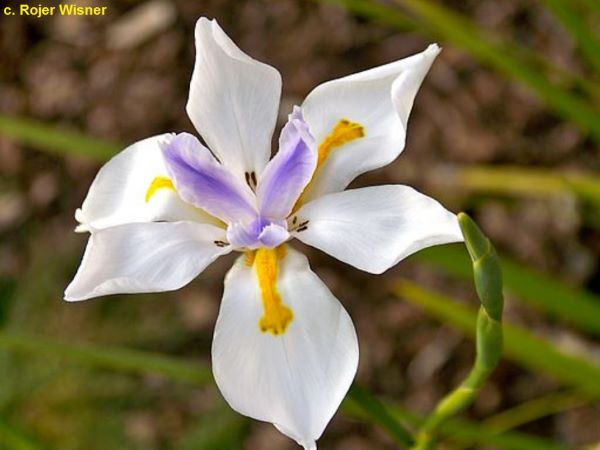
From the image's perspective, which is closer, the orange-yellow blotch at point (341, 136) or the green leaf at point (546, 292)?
the orange-yellow blotch at point (341, 136)

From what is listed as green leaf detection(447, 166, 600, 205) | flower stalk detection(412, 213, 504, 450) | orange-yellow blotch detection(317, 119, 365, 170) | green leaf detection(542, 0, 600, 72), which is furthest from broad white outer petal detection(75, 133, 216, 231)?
green leaf detection(447, 166, 600, 205)

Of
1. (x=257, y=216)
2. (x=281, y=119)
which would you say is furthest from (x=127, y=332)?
(x=257, y=216)

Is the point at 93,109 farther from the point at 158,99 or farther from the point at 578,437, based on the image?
the point at 578,437

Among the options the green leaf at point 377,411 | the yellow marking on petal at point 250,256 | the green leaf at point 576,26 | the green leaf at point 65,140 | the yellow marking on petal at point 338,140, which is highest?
the yellow marking on petal at point 338,140

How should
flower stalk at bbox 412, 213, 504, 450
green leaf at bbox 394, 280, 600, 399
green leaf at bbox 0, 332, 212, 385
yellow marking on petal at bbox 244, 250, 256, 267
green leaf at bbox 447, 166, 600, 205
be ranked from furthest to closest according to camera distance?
1. green leaf at bbox 447, 166, 600, 205
2. green leaf at bbox 394, 280, 600, 399
3. green leaf at bbox 0, 332, 212, 385
4. yellow marking on petal at bbox 244, 250, 256, 267
5. flower stalk at bbox 412, 213, 504, 450

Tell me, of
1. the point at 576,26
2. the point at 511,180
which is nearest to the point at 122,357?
the point at 576,26

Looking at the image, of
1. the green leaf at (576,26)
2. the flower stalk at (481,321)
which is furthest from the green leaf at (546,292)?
the flower stalk at (481,321)

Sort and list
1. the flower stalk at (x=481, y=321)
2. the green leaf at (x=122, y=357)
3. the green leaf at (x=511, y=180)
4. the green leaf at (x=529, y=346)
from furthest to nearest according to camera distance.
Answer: the green leaf at (x=511, y=180), the green leaf at (x=529, y=346), the green leaf at (x=122, y=357), the flower stalk at (x=481, y=321)

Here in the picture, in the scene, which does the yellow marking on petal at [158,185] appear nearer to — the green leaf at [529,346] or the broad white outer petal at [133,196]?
the broad white outer petal at [133,196]

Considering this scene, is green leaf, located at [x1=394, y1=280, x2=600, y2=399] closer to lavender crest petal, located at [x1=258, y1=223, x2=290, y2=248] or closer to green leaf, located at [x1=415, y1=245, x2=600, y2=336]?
Answer: green leaf, located at [x1=415, y1=245, x2=600, y2=336]
